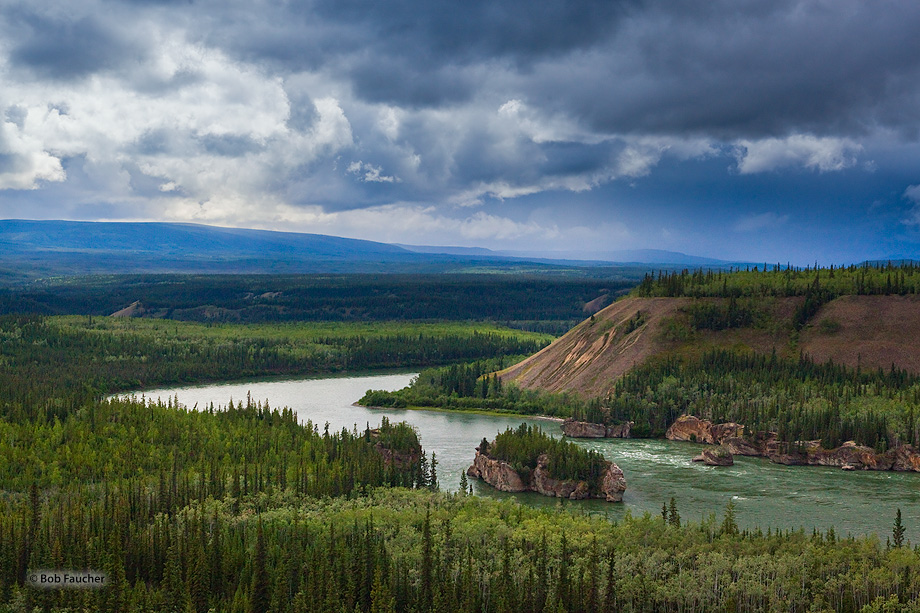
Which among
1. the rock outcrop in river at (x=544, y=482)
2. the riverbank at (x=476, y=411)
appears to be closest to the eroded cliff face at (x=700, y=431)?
the riverbank at (x=476, y=411)

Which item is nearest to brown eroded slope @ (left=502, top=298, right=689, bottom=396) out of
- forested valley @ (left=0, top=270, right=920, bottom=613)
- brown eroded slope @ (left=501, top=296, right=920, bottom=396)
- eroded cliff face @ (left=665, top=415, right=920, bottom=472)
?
brown eroded slope @ (left=501, top=296, right=920, bottom=396)

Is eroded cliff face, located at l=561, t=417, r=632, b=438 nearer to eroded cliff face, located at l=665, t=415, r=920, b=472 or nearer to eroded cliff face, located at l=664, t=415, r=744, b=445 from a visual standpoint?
eroded cliff face, located at l=664, t=415, r=744, b=445

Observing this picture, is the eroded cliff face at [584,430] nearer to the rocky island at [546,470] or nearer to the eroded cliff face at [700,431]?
the eroded cliff face at [700,431]

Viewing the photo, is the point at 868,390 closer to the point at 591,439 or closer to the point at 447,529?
the point at 591,439

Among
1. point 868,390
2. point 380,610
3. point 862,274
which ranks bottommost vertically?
point 380,610

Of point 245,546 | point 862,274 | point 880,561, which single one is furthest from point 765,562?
point 862,274
